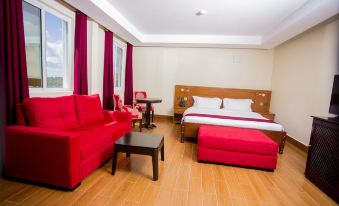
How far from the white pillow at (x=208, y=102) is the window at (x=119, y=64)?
228cm

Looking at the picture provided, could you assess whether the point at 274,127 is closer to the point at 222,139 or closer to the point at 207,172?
the point at 222,139

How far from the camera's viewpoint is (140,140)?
2355 mm

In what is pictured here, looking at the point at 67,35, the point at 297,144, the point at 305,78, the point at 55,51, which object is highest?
the point at 67,35

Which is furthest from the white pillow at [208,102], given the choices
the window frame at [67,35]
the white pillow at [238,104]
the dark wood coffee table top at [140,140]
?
the window frame at [67,35]

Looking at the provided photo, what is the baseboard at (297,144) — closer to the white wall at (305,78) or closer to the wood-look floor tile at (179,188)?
the white wall at (305,78)

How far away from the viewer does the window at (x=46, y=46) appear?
2499 mm

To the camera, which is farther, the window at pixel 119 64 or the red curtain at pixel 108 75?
the window at pixel 119 64

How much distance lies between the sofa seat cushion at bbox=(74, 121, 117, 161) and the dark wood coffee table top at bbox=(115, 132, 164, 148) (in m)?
0.23

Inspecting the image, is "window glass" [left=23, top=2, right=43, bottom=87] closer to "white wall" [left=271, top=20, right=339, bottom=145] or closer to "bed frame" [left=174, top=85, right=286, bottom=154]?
"bed frame" [left=174, top=85, right=286, bottom=154]

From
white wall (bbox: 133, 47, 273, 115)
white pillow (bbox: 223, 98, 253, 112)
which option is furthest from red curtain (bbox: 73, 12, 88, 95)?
white pillow (bbox: 223, 98, 253, 112)

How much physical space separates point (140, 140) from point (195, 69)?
359 centimetres

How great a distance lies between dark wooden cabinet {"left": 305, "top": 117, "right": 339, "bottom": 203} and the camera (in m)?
2.02

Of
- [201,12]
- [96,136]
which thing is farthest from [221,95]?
[96,136]

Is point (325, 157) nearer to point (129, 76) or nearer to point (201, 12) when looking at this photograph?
point (201, 12)
